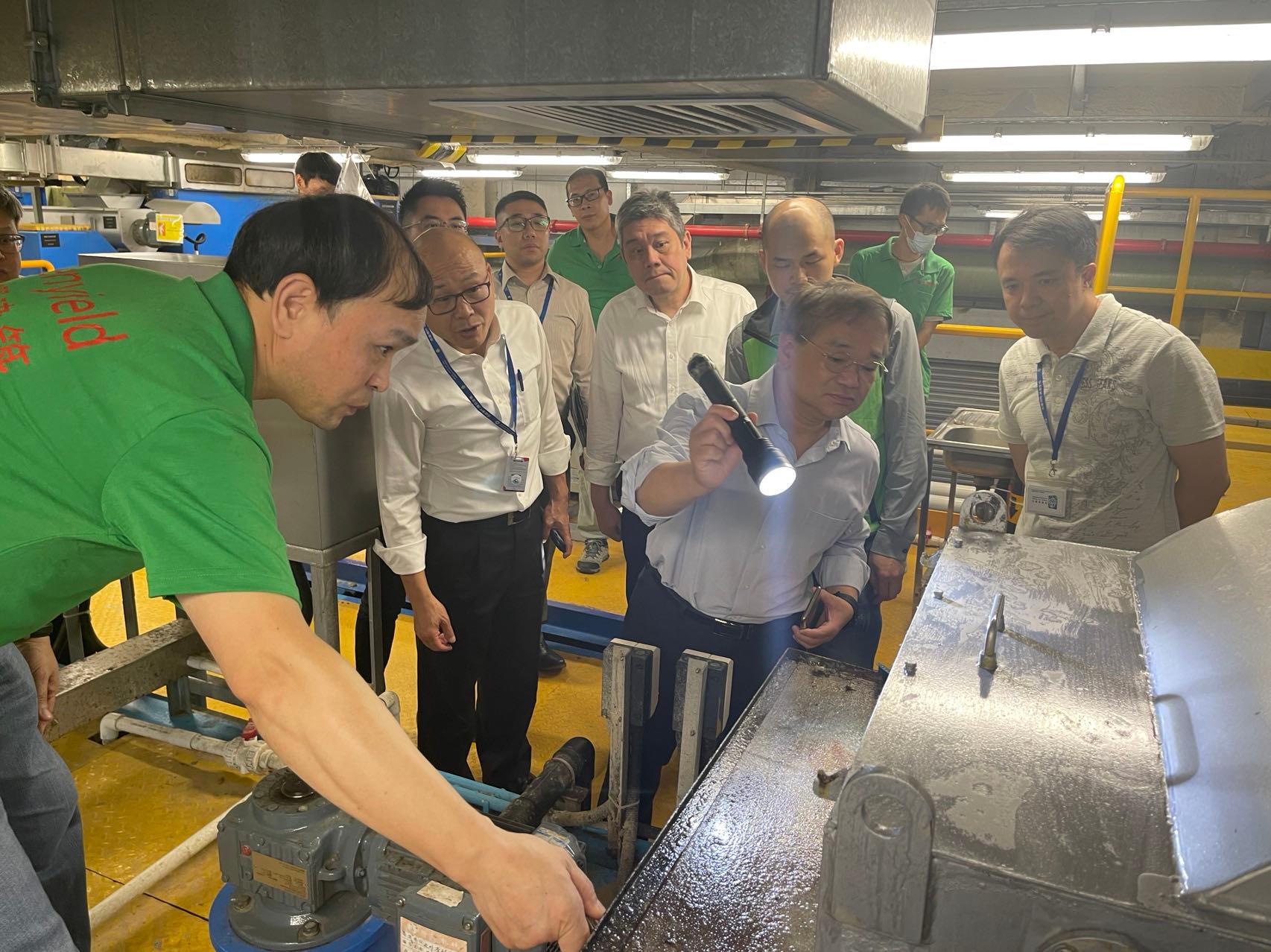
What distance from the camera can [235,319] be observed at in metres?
1.09

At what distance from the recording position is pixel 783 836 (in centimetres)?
107

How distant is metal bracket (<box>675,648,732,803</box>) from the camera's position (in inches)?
58.9

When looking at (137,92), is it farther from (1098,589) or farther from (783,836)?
(1098,589)

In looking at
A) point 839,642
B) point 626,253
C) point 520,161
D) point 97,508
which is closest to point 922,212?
point 626,253

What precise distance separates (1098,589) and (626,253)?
2010 millimetres

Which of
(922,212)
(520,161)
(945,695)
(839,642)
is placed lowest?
(839,642)

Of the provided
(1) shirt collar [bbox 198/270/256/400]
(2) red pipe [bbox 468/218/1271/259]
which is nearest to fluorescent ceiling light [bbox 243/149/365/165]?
(2) red pipe [bbox 468/218/1271/259]

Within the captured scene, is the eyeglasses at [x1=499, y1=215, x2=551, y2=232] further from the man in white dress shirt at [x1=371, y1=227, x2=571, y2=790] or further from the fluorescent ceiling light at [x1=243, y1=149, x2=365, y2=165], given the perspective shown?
the fluorescent ceiling light at [x1=243, y1=149, x2=365, y2=165]

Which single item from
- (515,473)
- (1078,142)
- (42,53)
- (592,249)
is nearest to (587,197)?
(592,249)

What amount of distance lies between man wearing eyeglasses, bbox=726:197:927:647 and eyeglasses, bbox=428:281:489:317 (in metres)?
0.78

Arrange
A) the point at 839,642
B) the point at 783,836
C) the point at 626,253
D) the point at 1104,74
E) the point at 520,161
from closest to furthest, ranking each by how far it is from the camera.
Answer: the point at 783,836, the point at 839,642, the point at 626,253, the point at 1104,74, the point at 520,161

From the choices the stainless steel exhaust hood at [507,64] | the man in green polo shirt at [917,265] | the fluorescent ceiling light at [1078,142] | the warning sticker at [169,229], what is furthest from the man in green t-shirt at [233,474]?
the fluorescent ceiling light at [1078,142]

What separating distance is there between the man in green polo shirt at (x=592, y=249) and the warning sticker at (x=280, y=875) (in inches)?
86.2

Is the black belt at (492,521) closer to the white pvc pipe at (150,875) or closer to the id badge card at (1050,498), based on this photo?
the white pvc pipe at (150,875)
